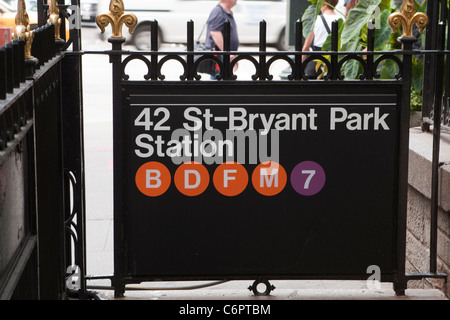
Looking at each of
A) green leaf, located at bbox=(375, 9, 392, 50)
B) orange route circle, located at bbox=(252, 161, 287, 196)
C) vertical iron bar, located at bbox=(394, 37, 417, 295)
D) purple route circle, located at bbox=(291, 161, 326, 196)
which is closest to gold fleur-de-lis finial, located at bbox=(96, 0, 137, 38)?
orange route circle, located at bbox=(252, 161, 287, 196)

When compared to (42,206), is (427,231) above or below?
below

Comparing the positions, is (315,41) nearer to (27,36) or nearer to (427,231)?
(427,231)

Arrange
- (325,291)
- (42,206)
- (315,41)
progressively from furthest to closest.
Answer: (315,41)
(325,291)
(42,206)

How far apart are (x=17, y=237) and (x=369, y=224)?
1.98 meters

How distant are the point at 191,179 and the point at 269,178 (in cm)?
37

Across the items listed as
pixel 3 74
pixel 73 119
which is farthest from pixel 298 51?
pixel 3 74

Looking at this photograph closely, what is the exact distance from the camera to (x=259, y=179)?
3904 mm

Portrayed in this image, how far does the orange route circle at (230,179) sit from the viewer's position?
12.7 ft

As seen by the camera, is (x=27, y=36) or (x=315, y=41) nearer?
(x=27, y=36)

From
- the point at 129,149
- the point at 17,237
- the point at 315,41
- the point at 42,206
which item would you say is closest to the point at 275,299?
the point at 129,149

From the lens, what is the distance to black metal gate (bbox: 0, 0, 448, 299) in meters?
3.82

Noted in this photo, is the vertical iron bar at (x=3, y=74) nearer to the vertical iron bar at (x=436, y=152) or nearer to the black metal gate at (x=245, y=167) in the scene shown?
the black metal gate at (x=245, y=167)

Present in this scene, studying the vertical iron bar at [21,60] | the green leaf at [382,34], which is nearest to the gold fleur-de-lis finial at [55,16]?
the vertical iron bar at [21,60]

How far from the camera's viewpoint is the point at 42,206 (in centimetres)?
323
